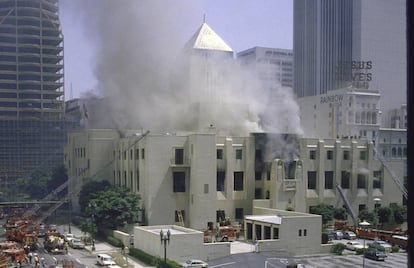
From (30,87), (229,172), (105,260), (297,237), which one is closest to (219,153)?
(229,172)

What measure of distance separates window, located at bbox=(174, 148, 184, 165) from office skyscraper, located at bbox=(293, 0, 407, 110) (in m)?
24.1

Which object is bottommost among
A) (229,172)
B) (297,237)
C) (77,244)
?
(77,244)

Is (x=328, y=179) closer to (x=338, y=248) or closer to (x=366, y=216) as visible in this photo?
(x=366, y=216)

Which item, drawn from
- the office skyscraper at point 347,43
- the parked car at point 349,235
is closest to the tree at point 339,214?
the parked car at point 349,235

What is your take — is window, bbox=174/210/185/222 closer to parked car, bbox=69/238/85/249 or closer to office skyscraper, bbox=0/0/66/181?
parked car, bbox=69/238/85/249

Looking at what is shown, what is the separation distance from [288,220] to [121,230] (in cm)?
648

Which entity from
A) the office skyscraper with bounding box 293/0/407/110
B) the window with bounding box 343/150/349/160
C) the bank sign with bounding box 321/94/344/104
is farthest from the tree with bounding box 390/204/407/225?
the office skyscraper with bounding box 293/0/407/110

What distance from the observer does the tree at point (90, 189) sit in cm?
2398

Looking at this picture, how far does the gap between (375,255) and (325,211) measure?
6.32m

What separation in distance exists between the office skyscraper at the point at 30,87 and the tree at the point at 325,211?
69.4ft

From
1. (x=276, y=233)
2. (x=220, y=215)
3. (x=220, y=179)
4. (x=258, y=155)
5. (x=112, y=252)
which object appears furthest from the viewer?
(x=258, y=155)

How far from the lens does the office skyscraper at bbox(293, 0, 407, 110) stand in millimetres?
48750

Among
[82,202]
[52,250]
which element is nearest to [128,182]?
[82,202]

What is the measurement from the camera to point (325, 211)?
23312mm
